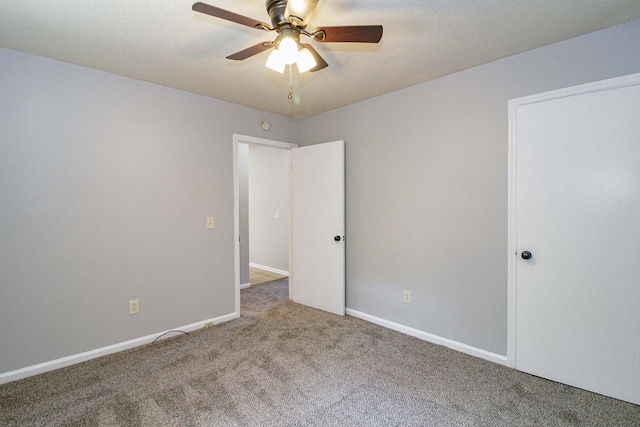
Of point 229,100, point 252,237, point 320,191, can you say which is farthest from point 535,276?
point 252,237

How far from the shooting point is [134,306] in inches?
108

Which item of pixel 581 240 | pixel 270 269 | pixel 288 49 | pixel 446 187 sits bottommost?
pixel 270 269

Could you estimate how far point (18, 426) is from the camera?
1769 millimetres

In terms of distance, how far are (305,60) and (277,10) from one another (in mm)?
326

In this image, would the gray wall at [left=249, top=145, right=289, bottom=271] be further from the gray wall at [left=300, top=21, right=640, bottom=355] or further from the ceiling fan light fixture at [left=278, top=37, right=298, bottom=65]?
the ceiling fan light fixture at [left=278, top=37, right=298, bottom=65]

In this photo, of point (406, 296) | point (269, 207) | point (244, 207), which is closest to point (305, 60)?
point (406, 296)

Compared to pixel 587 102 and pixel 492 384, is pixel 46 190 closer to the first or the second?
pixel 492 384

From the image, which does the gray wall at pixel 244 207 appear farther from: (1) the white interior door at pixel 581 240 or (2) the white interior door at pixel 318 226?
(1) the white interior door at pixel 581 240

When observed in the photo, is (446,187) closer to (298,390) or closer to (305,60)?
(305,60)

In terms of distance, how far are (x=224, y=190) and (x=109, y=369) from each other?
6.14 feet

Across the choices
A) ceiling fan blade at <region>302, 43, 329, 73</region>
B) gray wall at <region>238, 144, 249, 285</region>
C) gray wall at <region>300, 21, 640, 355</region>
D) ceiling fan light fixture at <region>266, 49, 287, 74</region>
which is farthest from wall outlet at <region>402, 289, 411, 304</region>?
gray wall at <region>238, 144, 249, 285</region>

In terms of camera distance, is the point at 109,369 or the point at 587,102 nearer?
the point at 587,102

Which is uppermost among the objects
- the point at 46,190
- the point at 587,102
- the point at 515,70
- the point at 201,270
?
the point at 515,70

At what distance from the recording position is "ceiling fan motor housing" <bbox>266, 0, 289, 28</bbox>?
1472 millimetres
